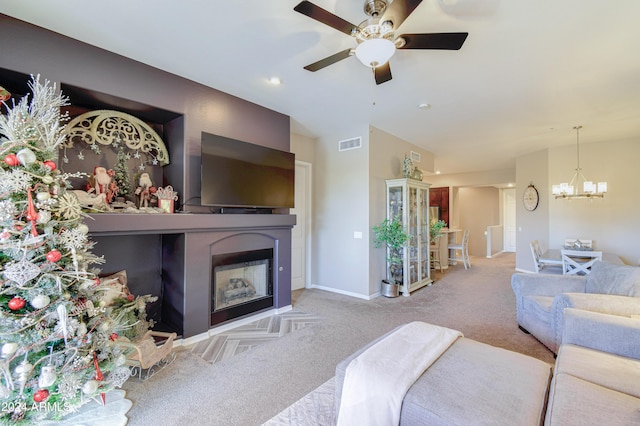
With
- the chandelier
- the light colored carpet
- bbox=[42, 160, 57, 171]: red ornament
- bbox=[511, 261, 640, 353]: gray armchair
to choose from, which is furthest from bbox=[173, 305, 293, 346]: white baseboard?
the chandelier

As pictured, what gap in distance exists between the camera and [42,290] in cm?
170

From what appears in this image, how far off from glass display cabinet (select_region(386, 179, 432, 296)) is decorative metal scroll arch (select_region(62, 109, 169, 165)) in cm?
360

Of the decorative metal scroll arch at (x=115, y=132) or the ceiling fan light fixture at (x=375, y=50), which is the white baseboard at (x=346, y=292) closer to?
the decorative metal scroll arch at (x=115, y=132)

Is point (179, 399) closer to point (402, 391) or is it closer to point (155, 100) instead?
point (402, 391)

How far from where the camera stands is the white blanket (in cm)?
142

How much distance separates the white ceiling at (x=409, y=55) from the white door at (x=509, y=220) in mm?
7070

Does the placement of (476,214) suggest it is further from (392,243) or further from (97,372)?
(97,372)

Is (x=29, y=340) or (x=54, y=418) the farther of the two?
(x=54, y=418)

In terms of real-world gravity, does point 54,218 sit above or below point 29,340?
above

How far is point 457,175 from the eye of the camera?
29.7ft

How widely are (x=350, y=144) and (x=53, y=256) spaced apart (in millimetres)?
4111

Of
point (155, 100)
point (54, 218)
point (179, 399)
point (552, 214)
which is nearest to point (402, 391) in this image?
point (179, 399)

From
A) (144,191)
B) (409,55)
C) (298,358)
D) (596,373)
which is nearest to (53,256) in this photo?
(144,191)

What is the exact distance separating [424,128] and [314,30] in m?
3.12
